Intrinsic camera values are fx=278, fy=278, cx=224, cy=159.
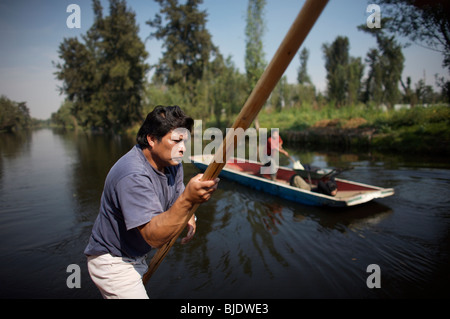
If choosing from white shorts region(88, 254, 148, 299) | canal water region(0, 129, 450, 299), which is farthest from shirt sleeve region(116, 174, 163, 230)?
canal water region(0, 129, 450, 299)

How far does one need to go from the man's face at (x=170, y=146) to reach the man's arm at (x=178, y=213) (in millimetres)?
370

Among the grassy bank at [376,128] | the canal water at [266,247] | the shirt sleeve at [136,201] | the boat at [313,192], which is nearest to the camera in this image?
the shirt sleeve at [136,201]

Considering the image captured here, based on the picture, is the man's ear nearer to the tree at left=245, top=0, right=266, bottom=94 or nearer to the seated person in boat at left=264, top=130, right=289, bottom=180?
the seated person in boat at left=264, top=130, right=289, bottom=180

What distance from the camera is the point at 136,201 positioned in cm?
165

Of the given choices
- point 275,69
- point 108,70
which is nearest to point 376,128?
point 275,69

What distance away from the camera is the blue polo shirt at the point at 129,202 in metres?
1.64

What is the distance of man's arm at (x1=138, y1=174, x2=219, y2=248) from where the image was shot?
4.95 ft

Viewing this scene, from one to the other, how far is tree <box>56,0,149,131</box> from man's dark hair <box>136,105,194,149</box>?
42.6 metres

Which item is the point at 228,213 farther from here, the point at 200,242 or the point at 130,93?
the point at 130,93

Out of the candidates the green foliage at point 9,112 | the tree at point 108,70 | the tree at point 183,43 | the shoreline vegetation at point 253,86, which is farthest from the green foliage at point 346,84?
the green foliage at point 9,112

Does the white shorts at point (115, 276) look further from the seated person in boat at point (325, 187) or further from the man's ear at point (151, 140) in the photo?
the seated person in boat at point (325, 187)
